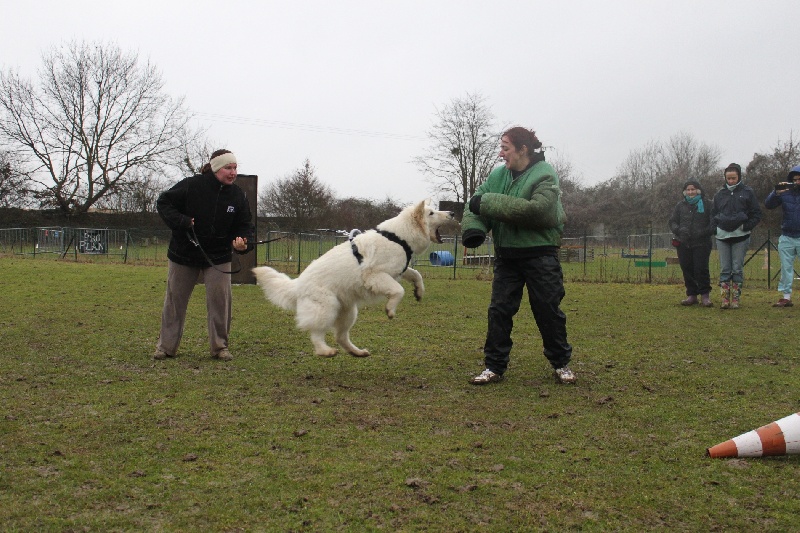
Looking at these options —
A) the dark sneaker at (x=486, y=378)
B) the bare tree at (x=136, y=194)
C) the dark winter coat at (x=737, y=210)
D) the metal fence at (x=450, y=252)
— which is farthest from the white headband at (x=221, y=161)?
the bare tree at (x=136, y=194)

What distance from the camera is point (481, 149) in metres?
37.5

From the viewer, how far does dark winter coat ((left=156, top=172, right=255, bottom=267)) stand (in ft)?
21.2

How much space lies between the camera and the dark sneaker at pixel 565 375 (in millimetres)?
5391

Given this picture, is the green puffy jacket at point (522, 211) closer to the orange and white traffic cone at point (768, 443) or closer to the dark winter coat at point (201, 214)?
the orange and white traffic cone at point (768, 443)

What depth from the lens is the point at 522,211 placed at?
17.0 ft

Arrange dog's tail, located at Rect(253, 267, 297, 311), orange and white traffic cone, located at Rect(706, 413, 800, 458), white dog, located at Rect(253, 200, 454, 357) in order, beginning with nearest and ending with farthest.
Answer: orange and white traffic cone, located at Rect(706, 413, 800, 458) → white dog, located at Rect(253, 200, 454, 357) → dog's tail, located at Rect(253, 267, 297, 311)

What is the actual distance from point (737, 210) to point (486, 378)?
692 centimetres

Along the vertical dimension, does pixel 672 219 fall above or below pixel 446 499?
above

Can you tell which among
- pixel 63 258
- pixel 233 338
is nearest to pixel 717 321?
pixel 233 338

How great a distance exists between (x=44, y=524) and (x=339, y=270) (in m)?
3.57

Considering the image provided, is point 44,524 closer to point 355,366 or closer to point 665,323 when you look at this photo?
point 355,366

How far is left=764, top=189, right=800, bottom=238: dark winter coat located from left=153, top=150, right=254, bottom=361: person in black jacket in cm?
826

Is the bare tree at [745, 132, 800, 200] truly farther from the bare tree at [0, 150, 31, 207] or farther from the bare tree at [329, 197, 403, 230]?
the bare tree at [0, 150, 31, 207]

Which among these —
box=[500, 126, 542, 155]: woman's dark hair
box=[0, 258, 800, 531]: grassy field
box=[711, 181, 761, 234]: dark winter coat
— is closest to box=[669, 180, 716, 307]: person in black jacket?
box=[711, 181, 761, 234]: dark winter coat
